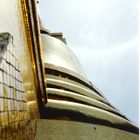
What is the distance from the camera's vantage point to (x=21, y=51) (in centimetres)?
412

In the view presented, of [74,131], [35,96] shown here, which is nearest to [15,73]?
[35,96]

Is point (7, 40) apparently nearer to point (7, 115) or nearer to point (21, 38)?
point (7, 115)

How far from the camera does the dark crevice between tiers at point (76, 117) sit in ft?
19.7

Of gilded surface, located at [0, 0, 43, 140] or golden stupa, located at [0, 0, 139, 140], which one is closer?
gilded surface, located at [0, 0, 43, 140]

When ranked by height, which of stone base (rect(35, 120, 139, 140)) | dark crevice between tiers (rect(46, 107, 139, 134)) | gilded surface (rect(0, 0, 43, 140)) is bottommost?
stone base (rect(35, 120, 139, 140))

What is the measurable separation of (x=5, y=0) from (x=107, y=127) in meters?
3.23

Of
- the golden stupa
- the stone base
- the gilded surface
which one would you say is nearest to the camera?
the gilded surface

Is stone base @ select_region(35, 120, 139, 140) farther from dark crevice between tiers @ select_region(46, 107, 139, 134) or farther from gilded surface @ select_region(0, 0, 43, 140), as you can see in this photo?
gilded surface @ select_region(0, 0, 43, 140)

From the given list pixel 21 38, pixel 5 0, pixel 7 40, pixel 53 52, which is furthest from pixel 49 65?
pixel 7 40

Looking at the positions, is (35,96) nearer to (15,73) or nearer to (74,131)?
(74,131)

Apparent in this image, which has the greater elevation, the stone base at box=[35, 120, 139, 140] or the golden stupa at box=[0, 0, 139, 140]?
the golden stupa at box=[0, 0, 139, 140]

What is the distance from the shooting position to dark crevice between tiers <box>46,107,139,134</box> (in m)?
6.01

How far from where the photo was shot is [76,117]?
6.17 m

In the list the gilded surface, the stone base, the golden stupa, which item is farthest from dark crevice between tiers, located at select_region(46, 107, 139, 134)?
the gilded surface
